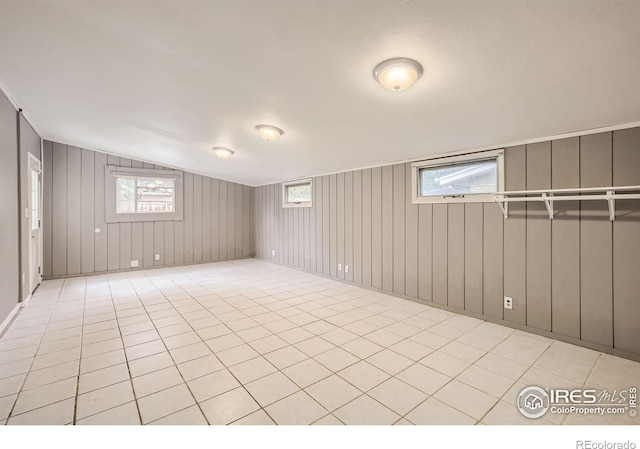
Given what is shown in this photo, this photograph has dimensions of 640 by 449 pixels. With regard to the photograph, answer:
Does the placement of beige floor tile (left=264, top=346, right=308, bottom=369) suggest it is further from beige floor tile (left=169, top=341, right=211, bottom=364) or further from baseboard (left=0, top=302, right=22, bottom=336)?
baseboard (left=0, top=302, right=22, bottom=336)

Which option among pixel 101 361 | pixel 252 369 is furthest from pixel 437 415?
pixel 101 361

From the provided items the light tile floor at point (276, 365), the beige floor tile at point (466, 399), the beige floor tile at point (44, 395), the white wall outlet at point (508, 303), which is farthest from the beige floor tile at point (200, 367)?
the white wall outlet at point (508, 303)

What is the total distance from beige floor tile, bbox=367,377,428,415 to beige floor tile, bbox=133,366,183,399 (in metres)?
1.43

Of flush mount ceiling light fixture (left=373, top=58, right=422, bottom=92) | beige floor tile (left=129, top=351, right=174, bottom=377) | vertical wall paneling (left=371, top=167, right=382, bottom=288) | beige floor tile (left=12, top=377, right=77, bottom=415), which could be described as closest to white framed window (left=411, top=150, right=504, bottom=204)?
vertical wall paneling (left=371, top=167, right=382, bottom=288)

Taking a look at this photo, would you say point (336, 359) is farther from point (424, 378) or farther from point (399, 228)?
point (399, 228)

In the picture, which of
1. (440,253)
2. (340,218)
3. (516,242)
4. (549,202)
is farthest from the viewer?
(340,218)

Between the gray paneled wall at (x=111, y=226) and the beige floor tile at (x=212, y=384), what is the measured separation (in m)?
5.13

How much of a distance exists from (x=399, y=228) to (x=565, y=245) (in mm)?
1875

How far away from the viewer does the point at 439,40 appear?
5.56 feet

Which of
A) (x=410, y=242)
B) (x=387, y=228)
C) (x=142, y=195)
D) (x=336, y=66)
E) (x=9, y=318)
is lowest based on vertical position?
(x=9, y=318)

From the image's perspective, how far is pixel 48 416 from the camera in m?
1.69
